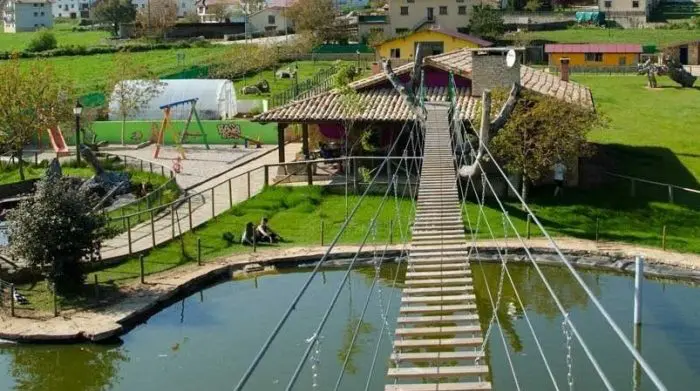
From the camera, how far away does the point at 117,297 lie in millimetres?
20891

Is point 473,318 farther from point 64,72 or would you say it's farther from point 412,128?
point 64,72

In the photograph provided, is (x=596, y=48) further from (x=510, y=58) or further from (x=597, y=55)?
(x=510, y=58)

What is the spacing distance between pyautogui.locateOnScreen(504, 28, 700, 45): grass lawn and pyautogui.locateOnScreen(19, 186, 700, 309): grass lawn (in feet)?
158

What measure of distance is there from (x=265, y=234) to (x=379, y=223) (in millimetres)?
3173

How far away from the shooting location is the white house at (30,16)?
412ft

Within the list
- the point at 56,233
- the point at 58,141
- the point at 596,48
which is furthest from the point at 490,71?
the point at 596,48

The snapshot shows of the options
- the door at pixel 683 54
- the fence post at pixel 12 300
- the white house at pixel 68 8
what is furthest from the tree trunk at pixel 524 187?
the white house at pixel 68 8

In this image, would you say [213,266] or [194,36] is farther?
[194,36]

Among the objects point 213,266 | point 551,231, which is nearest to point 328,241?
point 213,266

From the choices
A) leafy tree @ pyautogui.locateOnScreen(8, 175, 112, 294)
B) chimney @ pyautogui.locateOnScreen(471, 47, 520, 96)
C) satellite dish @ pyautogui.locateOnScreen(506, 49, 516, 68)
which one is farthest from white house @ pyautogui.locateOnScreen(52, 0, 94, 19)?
leafy tree @ pyautogui.locateOnScreen(8, 175, 112, 294)

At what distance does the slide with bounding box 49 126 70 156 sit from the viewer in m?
37.6

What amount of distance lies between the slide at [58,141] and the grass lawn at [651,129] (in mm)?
19864

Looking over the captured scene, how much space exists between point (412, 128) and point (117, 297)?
12.1 meters

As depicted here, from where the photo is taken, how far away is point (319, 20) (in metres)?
78.2
